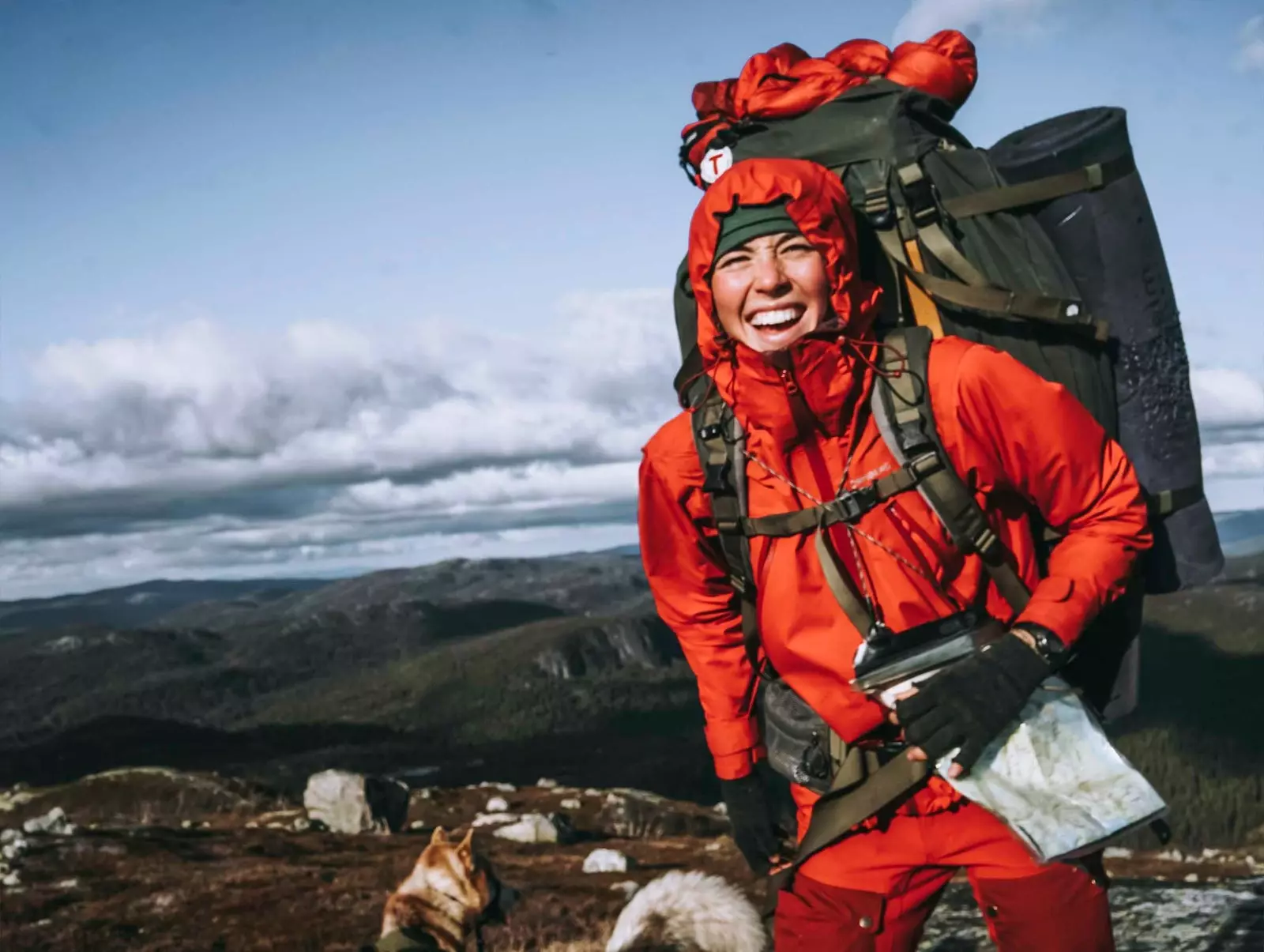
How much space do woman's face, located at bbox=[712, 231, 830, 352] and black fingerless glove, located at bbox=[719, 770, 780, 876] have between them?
2184 mm

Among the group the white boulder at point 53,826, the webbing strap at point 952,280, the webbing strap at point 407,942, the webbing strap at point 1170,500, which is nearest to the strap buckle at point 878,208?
the webbing strap at point 952,280

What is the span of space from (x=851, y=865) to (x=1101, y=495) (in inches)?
73.3

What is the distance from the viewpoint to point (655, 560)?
485 cm

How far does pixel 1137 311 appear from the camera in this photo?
176 inches

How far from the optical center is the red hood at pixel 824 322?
4.02 m

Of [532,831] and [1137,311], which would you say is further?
[532,831]

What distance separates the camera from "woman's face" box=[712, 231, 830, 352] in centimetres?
410

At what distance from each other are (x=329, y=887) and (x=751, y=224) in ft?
75.6

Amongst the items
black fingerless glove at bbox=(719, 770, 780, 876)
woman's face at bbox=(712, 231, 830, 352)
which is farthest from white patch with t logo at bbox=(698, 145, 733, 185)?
black fingerless glove at bbox=(719, 770, 780, 876)

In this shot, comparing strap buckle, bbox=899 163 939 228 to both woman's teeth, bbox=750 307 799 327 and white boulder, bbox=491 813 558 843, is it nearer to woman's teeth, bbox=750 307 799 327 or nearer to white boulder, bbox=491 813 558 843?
woman's teeth, bbox=750 307 799 327

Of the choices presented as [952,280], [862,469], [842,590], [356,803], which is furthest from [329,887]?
[952,280]

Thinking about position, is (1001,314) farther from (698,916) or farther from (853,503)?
(698,916)

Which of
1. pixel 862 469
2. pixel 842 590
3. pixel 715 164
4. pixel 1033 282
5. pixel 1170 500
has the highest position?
pixel 715 164

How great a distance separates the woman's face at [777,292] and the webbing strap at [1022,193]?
712 mm
